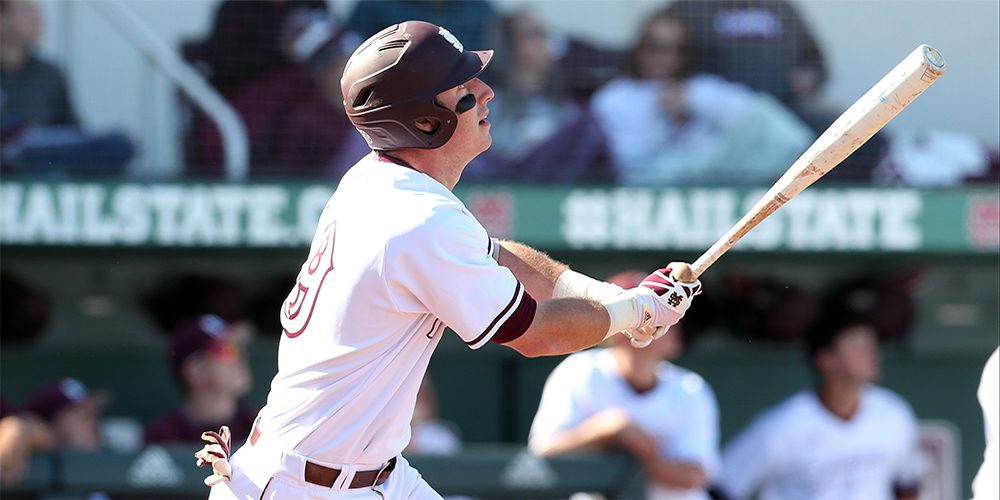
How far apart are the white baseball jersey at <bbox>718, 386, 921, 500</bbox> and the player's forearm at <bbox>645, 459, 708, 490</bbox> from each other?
0.92 m

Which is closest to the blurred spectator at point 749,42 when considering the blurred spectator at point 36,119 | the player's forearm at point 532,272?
the blurred spectator at point 36,119

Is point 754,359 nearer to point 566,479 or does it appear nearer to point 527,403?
point 527,403

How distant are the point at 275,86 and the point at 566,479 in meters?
2.25

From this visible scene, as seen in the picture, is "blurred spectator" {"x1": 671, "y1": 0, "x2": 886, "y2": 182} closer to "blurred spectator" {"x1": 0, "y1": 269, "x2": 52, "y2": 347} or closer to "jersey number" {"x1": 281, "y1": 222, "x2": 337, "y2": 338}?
"blurred spectator" {"x1": 0, "y1": 269, "x2": 52, "y2": 347}

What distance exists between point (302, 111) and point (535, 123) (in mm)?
996

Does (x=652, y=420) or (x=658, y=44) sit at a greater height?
(x=658, y=44)

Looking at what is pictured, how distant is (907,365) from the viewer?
21.9ft

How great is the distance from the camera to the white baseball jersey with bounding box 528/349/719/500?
500cm

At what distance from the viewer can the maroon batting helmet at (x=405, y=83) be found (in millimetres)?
2750

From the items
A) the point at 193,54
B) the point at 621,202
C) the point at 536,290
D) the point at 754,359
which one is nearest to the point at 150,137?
the point at 193,54

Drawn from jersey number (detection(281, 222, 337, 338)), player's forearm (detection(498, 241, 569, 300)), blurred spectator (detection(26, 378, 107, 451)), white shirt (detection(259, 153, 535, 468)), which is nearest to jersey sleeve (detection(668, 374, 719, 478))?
player's forearm (detection(498, 241, 569, 300))

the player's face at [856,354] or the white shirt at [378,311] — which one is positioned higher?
the white shirt at [378,311]

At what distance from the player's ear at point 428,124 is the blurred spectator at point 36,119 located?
3322 millimetres

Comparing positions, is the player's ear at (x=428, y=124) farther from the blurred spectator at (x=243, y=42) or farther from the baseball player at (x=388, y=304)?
the blurred spectator at (x=243, y=42)
